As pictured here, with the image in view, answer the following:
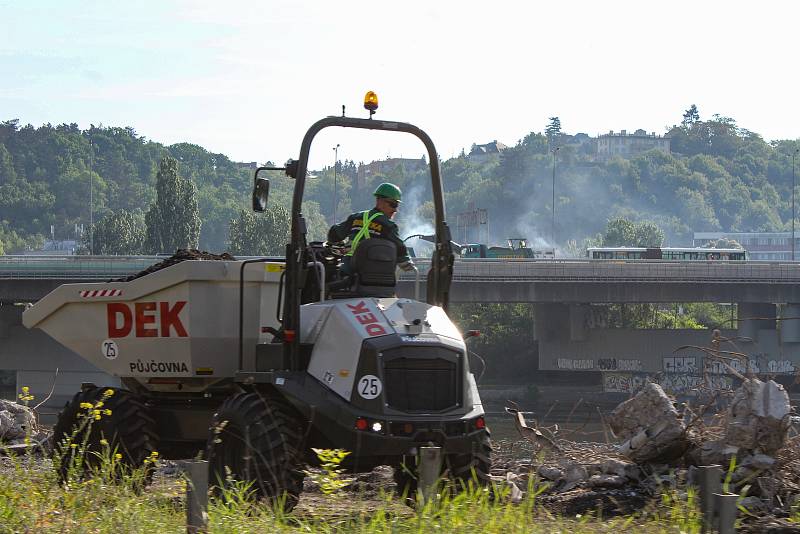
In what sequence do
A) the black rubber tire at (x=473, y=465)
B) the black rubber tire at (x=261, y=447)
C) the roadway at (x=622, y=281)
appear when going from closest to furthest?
1. the black rubber tire at (x=261, y=447)
2. the black rubber tire at (x=473, y=465)
3. the roadway at (x=622, y=281)

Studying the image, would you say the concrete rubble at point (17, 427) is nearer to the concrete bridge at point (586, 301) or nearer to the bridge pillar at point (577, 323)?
the concrete bridge at point (586, 301)

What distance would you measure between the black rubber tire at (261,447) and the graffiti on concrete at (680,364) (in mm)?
68187

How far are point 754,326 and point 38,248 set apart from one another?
5709 inches

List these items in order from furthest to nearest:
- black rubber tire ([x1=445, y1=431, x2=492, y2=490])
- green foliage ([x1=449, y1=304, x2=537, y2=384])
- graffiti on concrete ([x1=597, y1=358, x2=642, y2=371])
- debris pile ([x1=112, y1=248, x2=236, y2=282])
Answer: green foliage ([x1=449, y1=304, x2=537, y2=384])
graffiti on concrete ([x1=597, y1=358, x2=642, y2=371])
debris pile ([x1=112, y1=248, x2=236, y2=282])
black rubber tire ([x1=445, y1=431, x2=492, y2=490])

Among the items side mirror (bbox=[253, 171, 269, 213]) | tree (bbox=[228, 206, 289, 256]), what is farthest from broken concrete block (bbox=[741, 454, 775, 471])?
tree (bbox=[228, 206, 289, 256])

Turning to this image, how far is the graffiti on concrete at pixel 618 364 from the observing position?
76812mm

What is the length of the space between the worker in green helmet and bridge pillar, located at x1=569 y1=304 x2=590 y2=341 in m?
65.4

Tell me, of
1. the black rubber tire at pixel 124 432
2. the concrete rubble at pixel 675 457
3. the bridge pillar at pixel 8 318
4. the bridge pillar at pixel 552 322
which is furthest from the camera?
the bridge pillar at pixel 552 322

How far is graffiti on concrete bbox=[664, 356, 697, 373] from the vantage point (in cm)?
7656

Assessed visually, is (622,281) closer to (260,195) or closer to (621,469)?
(621,469)

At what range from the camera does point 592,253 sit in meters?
90.0

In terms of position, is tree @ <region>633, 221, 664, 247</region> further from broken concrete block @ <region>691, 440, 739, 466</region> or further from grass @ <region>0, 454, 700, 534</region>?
grass @ <region>0, 454, 700, 534</region>

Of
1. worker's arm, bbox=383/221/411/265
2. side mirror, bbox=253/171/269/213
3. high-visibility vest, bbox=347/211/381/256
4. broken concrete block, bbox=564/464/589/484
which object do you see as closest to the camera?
side mirror, bbox=253/171/269/213

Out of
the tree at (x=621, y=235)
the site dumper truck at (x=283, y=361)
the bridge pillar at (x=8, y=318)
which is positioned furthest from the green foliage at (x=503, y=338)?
the site dumper truck at (x=283, y=361)
